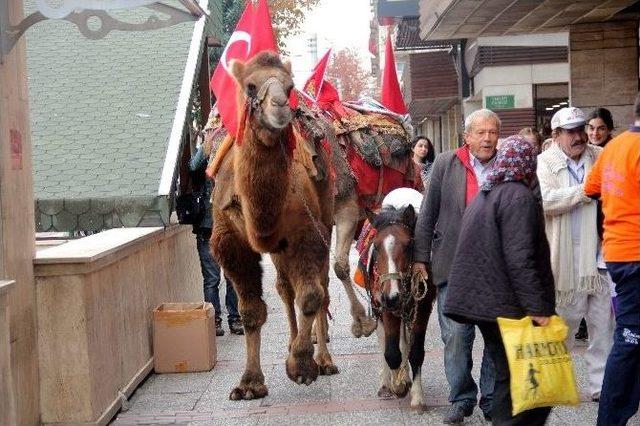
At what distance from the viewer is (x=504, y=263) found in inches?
201

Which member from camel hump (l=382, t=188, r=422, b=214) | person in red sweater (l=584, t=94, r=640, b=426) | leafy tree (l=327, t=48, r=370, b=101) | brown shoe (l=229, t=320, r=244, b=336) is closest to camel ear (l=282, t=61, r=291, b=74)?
camel hump (l=382, t=188, r=422, b=214)

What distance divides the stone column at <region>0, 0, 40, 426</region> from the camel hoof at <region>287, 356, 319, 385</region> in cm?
189

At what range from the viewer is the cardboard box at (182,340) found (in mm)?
8680

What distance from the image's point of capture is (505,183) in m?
5.18

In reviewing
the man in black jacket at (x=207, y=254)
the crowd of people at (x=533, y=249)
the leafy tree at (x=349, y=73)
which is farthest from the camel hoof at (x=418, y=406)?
the leafy tree at (x=349, y=73)

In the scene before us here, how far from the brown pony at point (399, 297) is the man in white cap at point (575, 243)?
0.98 meters

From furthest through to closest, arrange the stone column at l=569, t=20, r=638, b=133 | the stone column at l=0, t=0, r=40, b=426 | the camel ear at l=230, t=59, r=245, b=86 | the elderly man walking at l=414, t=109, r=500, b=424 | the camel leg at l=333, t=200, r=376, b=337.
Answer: the stone column at l=569, t=20, r=638, b=133 < the camel leg at l=333, t=200, r=376, b=337 < the camel ear at l=230, t=59, r=245, b=86 < the elderly man walking at l=414, t=109, r=500, b=424 < the stone column at l=0, t=0, r=40, b=426

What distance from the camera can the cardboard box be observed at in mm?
8680

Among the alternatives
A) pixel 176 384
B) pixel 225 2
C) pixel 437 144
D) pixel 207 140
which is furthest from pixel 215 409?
pixel 437 144

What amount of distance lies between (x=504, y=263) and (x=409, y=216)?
6.45 feet

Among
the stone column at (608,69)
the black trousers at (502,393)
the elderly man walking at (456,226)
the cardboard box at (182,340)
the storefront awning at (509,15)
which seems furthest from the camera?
the stone column at (608,69)

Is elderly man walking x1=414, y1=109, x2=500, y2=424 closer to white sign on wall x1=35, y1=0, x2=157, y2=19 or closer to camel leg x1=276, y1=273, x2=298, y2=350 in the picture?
camel leg x1=276, y1=273, x2=298, y2=350

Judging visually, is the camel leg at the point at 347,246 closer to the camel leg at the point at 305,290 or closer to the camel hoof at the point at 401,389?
the camel leg at the point at 305,290

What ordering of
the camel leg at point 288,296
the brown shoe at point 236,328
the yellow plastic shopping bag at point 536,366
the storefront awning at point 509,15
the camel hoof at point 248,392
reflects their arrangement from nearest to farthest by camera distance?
the yellow plastic shopping bag at point 536,366, the camel hoof at point 248,392, the camel leg at point 288,296, the brown shoe at point 236,328, the storefront awning at point 509,15
